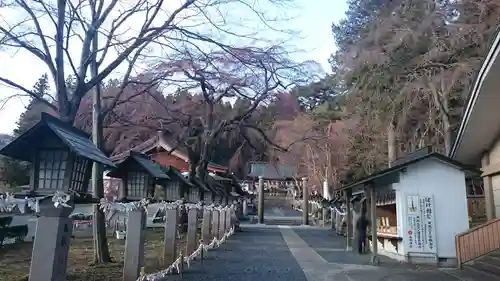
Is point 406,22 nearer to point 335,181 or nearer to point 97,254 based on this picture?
Result: point 97,254

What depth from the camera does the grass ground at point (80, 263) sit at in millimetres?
8484

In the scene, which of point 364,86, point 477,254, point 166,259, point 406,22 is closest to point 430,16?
point 406,22

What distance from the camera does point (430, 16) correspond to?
1541 cm

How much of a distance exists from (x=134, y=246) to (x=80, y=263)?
12.8 ft

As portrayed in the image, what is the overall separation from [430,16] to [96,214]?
43.3ft

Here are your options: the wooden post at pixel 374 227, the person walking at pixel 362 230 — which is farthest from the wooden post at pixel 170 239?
the person walking at pixel 362 230

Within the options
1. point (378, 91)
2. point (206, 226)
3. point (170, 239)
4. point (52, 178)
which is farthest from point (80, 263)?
point (378, 91)

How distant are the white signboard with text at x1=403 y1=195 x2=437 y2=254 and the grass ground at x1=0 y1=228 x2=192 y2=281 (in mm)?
6585

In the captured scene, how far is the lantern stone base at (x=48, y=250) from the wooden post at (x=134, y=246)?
7.38 ft

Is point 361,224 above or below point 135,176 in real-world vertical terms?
below

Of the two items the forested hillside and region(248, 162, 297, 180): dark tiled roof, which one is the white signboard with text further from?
region(248, 162, 297, 180): dark tiled roof

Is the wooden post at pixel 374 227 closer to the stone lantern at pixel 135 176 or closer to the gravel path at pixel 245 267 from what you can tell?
the gravel path at pixel 245 267

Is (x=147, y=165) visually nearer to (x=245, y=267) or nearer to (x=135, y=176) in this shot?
(x=135, y=176)

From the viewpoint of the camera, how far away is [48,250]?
4645 mm
